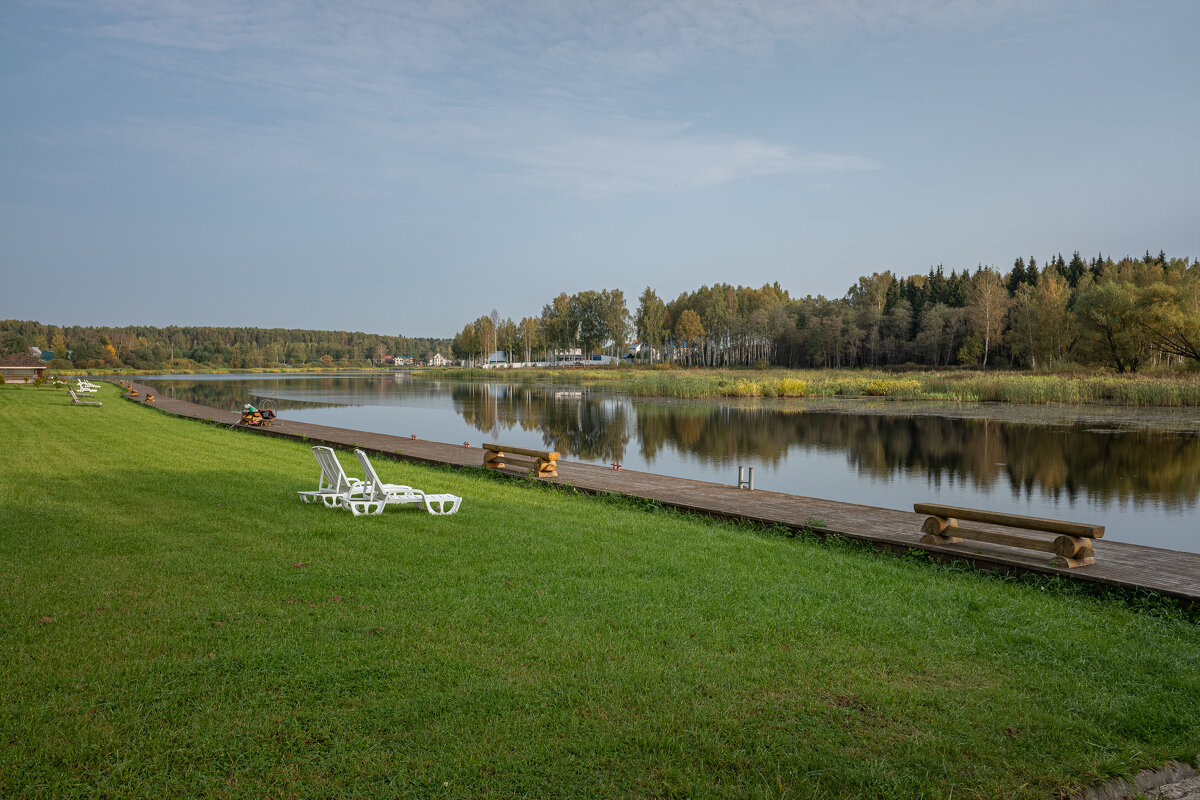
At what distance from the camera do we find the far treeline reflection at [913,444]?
16391 millimetres

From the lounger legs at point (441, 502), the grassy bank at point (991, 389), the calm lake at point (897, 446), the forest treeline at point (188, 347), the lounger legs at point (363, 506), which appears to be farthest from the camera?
the forest treeline at point (188, 347)

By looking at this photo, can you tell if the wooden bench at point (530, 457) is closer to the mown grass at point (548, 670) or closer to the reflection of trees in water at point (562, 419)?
the mown grass at point (548, 670)

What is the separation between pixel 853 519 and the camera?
9.12 metres

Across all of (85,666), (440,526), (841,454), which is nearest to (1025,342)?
(841,454)

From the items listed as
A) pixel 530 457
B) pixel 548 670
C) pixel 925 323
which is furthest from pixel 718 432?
pixel 925 323

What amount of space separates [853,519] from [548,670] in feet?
19.6

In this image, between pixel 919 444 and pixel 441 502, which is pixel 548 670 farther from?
pixel 919 444

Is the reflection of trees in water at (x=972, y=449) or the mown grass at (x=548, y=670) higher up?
the mown grass at (x=548, y=670)

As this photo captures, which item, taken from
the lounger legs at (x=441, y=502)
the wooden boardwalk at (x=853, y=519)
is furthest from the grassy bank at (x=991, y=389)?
the lounger legs at (x=441, y=502)

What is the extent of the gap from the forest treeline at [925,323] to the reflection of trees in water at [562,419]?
104ft

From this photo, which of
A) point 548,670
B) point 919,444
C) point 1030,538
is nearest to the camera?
point 548,670

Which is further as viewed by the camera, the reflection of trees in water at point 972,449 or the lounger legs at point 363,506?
the reflection of trees in water at point 972,449

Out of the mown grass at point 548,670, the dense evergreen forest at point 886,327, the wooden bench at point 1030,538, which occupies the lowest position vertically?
the mown grass at point 548,670

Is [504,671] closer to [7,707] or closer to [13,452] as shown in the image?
[7,707]
